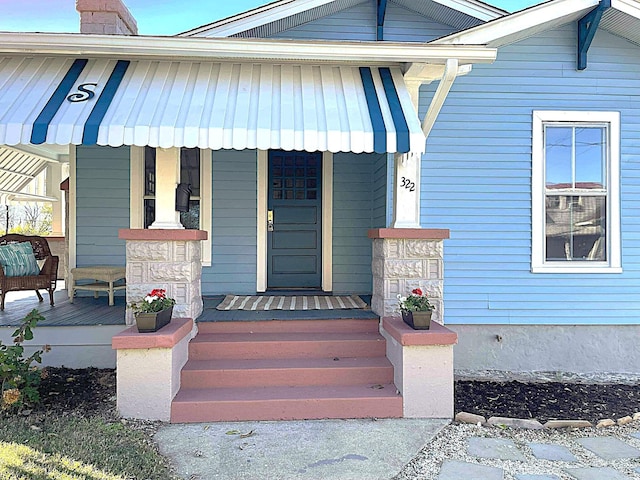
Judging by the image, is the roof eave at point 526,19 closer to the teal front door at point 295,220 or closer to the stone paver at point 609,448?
the teal front door at point 295,220

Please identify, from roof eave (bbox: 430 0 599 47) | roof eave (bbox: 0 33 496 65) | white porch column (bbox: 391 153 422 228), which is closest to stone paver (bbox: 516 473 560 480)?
white porch column (bbox: 391 153 422 228)

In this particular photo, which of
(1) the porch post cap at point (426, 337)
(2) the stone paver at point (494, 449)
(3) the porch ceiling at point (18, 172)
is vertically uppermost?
(3) the porch ceiling at point (18, 172)

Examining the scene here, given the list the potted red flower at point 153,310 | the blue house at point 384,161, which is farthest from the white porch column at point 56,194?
the potted red flower at point 153,310

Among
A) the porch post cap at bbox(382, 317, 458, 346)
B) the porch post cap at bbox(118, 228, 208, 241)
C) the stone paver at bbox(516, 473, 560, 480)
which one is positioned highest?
the porch post cap at bbox(118, 228, 208, 241)

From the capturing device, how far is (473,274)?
5.18 metres

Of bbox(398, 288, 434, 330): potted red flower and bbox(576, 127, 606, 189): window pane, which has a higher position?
bbox(576, 127, 606, 189): window pane

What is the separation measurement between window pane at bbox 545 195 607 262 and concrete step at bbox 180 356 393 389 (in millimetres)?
2628

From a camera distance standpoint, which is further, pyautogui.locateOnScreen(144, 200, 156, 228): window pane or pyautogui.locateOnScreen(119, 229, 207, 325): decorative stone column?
pyautogui.locateOnScreen(144, 200, 156, 228): window pane

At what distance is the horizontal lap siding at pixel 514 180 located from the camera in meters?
5.14

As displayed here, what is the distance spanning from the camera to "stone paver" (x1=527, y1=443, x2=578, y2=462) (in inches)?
121

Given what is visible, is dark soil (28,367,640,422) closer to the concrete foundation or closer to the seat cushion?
the concrete foundation

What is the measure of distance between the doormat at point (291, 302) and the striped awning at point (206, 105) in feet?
6.56

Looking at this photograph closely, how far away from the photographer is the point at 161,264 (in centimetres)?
405

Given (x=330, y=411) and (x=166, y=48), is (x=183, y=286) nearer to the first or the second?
(x=330, y=411)
